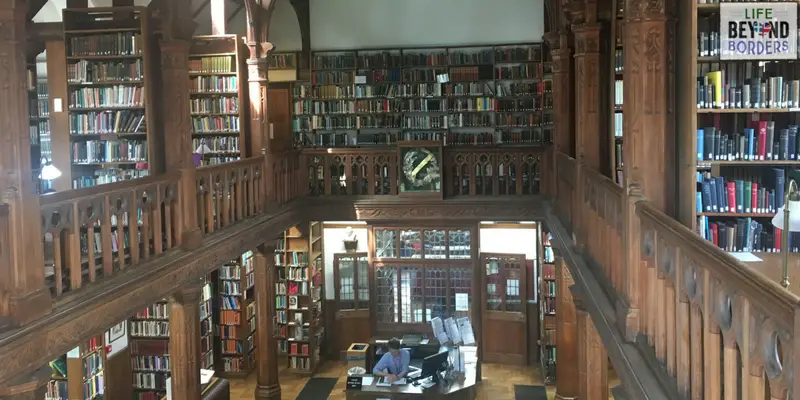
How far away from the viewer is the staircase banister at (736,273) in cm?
202

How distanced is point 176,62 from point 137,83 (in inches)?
71.3

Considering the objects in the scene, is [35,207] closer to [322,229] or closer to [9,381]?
[9,381]

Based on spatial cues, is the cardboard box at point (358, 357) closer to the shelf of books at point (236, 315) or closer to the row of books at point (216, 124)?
the shelf of books at point (236, 315)

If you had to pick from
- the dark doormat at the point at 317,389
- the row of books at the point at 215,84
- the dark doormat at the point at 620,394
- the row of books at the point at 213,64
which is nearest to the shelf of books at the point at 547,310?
the dark doormat at the point at 317,389

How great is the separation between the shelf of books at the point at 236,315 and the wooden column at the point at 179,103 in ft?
14.7

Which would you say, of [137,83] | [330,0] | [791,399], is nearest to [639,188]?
[791,399]

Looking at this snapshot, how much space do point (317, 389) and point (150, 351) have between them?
2.49m

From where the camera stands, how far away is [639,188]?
13.8 ft

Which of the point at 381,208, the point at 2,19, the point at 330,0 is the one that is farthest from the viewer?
the point at 330,0

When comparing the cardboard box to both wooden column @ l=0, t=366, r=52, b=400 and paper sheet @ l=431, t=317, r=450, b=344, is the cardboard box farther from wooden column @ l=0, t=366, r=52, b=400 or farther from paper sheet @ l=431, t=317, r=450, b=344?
wooden column @ l=0, t=366, r=52, b=400

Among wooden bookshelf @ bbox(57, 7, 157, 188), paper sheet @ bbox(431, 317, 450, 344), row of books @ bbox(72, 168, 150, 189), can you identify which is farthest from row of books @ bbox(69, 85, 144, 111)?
paper sheet @ bbox(431, 317, 450, 344)

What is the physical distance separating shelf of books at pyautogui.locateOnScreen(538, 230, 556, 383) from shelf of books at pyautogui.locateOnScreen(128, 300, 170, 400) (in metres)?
5.54

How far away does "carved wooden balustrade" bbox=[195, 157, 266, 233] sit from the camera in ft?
Result: 25.5

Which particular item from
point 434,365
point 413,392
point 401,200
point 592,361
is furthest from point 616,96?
point 401,200
